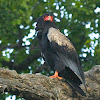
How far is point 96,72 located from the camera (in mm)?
6562

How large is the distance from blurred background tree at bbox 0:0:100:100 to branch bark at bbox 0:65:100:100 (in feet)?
15.1

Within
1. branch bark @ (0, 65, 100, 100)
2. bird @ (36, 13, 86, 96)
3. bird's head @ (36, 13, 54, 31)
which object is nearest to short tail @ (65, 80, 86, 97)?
branch bark @ (0, 65, 100, 100)

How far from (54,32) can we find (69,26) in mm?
5442

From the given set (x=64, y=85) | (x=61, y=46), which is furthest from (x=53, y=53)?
(x=64, y=85)

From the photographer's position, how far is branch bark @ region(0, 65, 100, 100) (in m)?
4.57

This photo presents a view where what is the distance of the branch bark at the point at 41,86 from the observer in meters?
4.57

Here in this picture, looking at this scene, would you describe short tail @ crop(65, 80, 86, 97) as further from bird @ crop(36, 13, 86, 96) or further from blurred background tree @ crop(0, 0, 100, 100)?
blurred background tree @ crop(0, 0, 100, 100)

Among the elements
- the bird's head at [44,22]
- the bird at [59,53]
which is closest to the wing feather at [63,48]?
the bird at [59,53]

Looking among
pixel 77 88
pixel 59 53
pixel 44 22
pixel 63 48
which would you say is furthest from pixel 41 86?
pixel 44 22

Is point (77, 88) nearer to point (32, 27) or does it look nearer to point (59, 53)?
point (59, 53)

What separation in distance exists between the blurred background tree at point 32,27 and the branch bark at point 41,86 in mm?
4613

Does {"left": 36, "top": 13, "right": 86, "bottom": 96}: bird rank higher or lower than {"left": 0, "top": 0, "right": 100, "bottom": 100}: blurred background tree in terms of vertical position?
lower

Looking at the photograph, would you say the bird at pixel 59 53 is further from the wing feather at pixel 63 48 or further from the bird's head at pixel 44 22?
the bird's head at pixel 44 22

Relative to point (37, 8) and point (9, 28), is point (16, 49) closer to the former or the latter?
point (9, 28)
